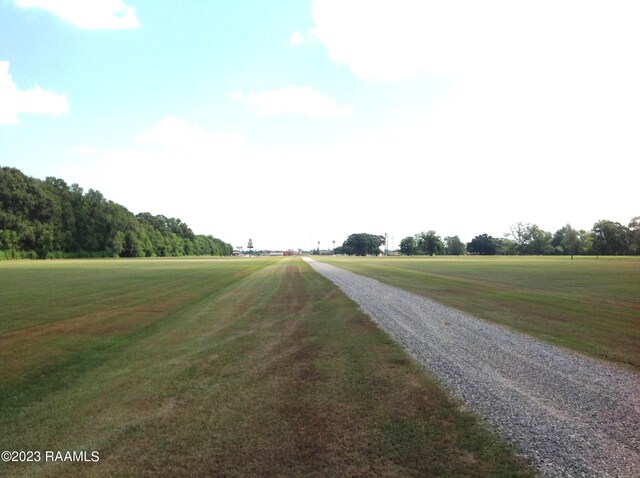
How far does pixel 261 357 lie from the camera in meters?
10.1

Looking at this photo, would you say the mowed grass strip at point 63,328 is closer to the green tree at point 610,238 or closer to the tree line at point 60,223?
the tree line at point 60,223

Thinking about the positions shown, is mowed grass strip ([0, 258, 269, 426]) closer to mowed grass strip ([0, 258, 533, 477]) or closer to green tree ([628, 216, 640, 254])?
mowed grass strip ([0, 258, 533, 477])

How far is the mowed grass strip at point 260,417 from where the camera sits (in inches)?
203

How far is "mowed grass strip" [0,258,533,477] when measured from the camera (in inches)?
203

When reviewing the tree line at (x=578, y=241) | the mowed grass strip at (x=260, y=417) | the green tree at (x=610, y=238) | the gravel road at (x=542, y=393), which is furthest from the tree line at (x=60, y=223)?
the green tree at (x=610, y=238)

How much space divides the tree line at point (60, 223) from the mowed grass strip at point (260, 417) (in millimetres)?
104979

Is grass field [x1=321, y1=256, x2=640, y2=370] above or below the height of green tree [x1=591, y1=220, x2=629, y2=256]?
below

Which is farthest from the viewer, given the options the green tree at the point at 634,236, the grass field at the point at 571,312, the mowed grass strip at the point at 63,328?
the green tree at the point at 634,236

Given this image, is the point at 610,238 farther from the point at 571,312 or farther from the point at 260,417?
the point at 260,417

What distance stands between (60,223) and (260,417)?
12879 cm

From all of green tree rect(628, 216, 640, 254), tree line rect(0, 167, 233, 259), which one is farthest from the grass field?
green tree rect(628, 216, 640, 254)

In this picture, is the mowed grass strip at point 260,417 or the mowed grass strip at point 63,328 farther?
the mowed grass strip at point 63,328

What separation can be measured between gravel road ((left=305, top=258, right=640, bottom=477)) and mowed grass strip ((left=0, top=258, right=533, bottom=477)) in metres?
0.46

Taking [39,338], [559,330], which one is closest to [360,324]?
[559,330]
